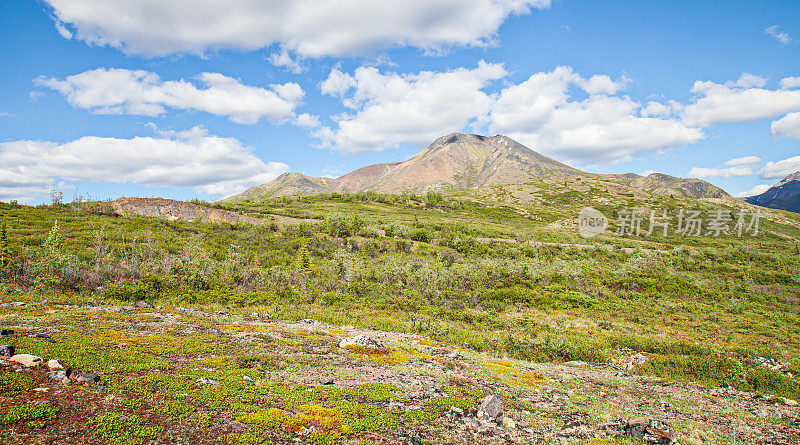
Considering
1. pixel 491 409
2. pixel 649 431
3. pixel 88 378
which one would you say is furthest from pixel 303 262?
pixel 649 431

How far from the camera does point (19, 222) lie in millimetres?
30828

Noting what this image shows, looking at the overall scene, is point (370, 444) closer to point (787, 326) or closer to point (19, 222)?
point (787, 326)

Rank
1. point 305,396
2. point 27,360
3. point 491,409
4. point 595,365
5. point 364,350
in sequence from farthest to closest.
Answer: point 595,365 < point 364,350 < point 491,409 < point 305,396 < point 27,360

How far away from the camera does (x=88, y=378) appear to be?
20.1 ft

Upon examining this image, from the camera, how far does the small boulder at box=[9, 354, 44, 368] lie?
6.23 metres

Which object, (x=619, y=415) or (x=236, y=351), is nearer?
(x=619, y=415)

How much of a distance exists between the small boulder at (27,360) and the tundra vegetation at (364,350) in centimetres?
23

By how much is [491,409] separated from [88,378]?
7.78 m

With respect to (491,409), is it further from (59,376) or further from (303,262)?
(303,262)

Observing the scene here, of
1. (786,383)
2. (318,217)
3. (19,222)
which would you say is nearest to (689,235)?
(318,217)

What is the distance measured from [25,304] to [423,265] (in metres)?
23.9

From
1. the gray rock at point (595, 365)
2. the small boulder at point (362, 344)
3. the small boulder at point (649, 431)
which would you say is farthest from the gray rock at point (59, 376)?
the gray rock at point (595, 365)

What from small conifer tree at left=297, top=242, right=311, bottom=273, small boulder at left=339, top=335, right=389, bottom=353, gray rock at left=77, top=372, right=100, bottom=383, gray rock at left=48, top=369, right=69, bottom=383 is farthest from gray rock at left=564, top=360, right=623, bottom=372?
small conifer tree at left=297, top=242, right=311, bottom=273

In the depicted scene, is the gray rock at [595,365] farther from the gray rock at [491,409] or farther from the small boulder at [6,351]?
the small boulder at [6,351]
